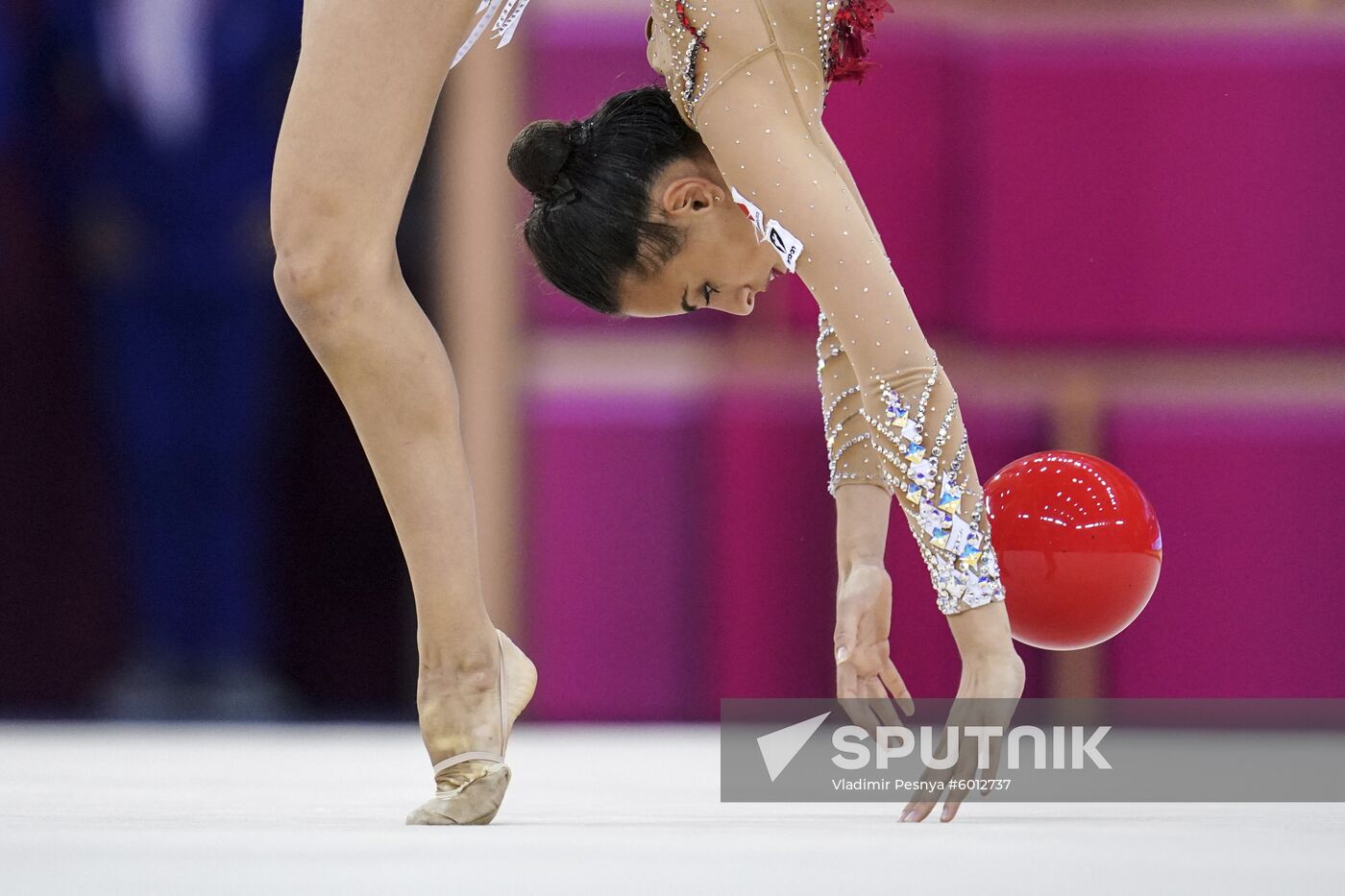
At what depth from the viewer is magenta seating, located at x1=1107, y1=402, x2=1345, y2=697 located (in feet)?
10.7

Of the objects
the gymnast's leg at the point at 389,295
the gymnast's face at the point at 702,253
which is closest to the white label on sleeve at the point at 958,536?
the gymnast's face at the point at 702,253

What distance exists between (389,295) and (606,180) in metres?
0.27

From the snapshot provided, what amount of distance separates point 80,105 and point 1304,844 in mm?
2971

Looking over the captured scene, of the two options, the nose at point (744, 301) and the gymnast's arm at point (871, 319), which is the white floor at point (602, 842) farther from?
the nose at point (744, 301)

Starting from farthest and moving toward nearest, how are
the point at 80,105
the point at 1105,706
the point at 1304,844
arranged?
the point at 80,105
the point at 1105,706
the point at 1304,844

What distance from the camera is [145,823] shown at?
1.55m

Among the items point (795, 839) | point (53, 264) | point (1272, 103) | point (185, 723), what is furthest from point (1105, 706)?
point (53, 264)

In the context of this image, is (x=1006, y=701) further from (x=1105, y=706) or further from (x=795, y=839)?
(x=1105, y=706)

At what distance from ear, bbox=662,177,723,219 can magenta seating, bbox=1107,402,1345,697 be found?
5.60 feet

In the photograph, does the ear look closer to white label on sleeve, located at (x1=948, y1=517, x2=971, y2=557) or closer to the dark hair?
the dark hair

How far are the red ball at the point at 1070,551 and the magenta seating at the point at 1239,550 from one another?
142cm

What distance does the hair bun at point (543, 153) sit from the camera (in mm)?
1807

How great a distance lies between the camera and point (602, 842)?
4.51 feet

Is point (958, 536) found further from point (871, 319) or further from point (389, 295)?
point (389, 295)
